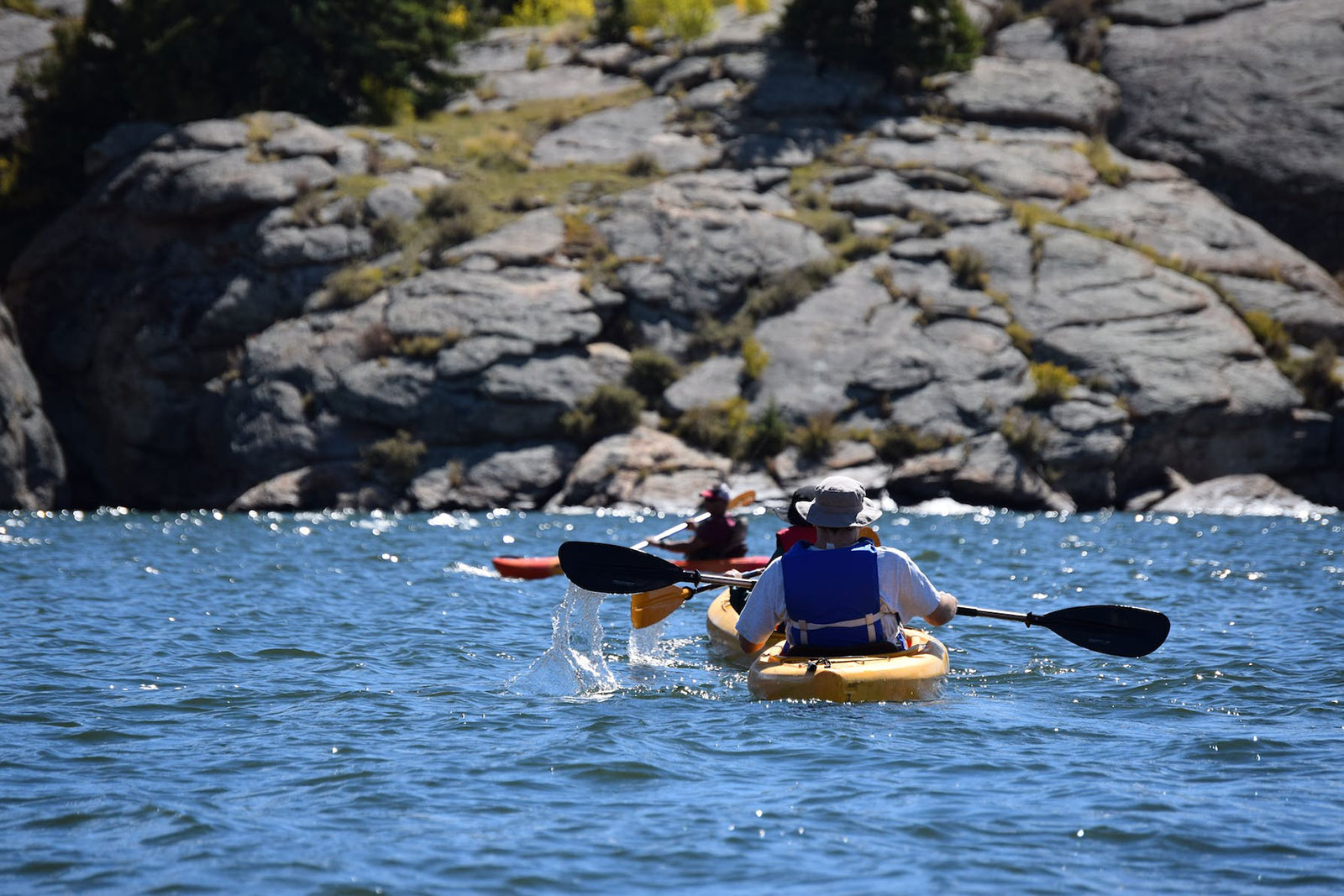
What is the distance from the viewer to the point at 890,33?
118 ft

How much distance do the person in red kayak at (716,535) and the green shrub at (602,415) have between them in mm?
13337

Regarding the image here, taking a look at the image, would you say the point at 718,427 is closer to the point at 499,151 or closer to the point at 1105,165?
the point at 499,151

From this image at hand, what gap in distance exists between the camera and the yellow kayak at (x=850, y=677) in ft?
25.0

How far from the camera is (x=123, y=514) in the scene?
25.9 metres

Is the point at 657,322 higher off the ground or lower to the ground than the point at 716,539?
higher

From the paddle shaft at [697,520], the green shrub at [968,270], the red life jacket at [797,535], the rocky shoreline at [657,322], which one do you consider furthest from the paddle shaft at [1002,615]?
the green shrub at [968,270]

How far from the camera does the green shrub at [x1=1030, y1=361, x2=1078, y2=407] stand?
2703 centimetres

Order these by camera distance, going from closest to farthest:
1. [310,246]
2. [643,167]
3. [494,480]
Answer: [494,480], [310,246], [643,167]

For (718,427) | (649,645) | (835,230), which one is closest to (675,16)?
(835,230)

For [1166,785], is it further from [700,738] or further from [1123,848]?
[700,738]

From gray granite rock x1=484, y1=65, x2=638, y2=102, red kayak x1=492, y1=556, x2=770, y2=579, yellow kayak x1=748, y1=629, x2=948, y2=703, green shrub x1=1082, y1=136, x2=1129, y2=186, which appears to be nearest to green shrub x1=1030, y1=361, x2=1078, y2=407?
green shrub x1=1082, y1=136, x2=1129, y2=186

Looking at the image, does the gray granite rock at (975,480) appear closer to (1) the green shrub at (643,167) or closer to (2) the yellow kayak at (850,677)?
(1) the green shrub at (643,167)

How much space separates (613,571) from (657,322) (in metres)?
20.2

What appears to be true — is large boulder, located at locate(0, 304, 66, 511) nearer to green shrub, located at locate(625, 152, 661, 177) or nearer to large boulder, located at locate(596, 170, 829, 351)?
large boulder, located at locate(596, 170, 829, 351)
